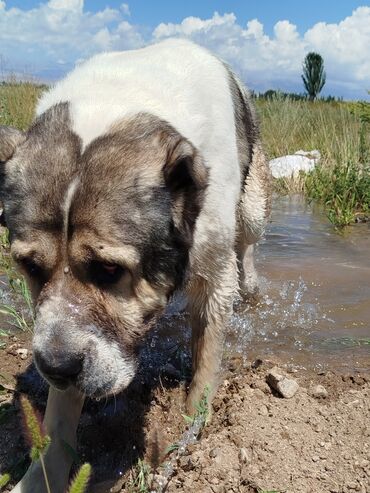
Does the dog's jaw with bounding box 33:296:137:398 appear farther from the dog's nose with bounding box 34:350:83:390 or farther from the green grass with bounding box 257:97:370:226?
the green grass with bounding box 257:97:370:226

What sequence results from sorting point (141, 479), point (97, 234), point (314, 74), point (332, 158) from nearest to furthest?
point (97, 234), point (141, 479), point (332, 158), point (314, 74)

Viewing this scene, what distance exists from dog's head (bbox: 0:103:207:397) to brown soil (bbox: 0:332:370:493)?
0.63 metres

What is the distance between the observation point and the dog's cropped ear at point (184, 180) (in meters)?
3.16

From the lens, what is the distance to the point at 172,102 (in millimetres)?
3719

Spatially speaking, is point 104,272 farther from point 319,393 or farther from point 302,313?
point 302,313

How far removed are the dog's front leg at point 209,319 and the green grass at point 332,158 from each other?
4.98 meters

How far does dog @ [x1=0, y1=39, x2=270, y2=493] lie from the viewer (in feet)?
9.38

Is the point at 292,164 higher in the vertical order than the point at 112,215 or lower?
lower

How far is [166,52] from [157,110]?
849 mm

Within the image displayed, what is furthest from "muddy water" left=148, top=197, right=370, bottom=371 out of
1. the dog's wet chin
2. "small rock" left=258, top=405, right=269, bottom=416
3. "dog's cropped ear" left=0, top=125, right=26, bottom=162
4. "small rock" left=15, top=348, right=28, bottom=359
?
"dog's cropped ear" left=0, top=125, right=26, bottom=162

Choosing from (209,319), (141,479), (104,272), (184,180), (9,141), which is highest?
(9,141)

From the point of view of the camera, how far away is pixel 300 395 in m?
Result: 3.84

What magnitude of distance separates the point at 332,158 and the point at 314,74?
101ft

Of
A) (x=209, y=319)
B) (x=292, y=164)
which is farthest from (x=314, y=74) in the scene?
(x=209, y=319)
